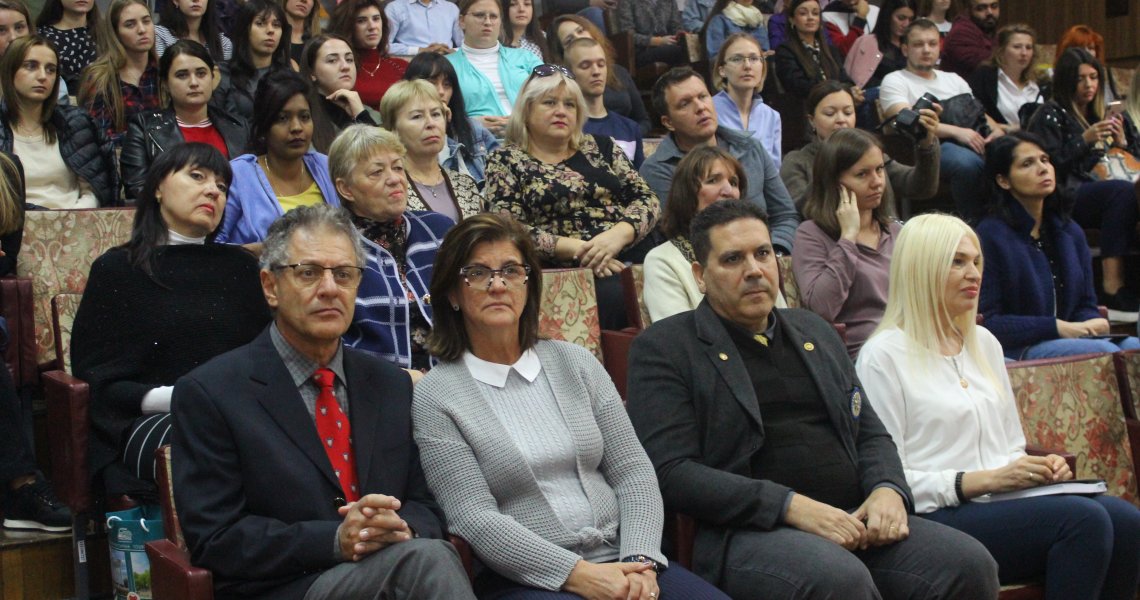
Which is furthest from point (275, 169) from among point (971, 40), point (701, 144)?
point (971, 40)

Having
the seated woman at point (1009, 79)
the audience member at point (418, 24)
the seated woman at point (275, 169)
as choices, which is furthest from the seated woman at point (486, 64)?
the seated woman at point (1009, 79)

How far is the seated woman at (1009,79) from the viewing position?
6.62m

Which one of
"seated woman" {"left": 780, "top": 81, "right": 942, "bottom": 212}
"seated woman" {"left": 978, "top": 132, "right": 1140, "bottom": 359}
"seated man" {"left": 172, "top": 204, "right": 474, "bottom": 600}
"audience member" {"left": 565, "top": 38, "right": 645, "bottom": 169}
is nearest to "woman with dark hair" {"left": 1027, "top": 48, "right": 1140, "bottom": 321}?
"seated woman" {"left": 780, "top": 81, "right": 942, "bottom": 212}

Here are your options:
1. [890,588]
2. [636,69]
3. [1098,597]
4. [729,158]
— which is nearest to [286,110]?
[729,158]

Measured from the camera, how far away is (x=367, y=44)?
17.9ft

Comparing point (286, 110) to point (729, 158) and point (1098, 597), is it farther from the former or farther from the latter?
point (1098, 597)

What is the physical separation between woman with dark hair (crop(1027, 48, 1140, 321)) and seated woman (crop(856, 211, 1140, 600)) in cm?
243

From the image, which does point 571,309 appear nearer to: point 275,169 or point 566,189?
point 566,189

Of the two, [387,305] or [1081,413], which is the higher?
[387,305]

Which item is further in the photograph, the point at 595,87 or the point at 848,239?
the point at 595,87

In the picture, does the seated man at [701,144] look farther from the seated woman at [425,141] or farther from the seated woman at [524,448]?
the seated woman at [524,448]

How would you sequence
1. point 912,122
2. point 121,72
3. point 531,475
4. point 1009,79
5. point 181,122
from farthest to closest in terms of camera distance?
point 1009,79, point 912,122, point 121,72, point 181,122, point 531,475

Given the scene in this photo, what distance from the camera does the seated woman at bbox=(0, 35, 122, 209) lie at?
416 centimetres

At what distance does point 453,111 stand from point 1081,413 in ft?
8.44
